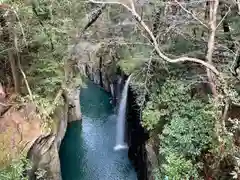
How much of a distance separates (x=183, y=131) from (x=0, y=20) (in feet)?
25.1

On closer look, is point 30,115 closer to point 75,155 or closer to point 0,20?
point 0,20

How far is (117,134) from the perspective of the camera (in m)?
18.1

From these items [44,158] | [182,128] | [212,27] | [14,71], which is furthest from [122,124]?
[212,27]

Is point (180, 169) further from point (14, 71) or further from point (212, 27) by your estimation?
point (14, 71)

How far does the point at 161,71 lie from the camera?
11.6 metres

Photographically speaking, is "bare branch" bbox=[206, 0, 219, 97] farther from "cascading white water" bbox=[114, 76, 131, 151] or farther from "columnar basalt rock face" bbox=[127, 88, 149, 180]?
"cascading white water" bbox=[114, 76, 131, 151]

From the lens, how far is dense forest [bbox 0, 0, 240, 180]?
28.1ft

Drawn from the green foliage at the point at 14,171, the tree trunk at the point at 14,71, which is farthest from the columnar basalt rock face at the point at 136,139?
the green foliage at the point at 14,171

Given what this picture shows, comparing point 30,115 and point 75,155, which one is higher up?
point 30,115

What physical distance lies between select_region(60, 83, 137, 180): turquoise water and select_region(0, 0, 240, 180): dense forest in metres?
3.44

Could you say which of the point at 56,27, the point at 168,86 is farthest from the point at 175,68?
the point at 56,27

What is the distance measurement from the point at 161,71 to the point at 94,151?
718 centimetres

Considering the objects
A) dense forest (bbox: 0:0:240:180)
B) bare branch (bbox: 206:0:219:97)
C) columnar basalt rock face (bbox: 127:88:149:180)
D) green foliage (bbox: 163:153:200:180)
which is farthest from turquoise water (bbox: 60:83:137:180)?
bare branch (bbox: 206:0:219:97)

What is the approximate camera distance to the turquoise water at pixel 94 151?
1507 cm
